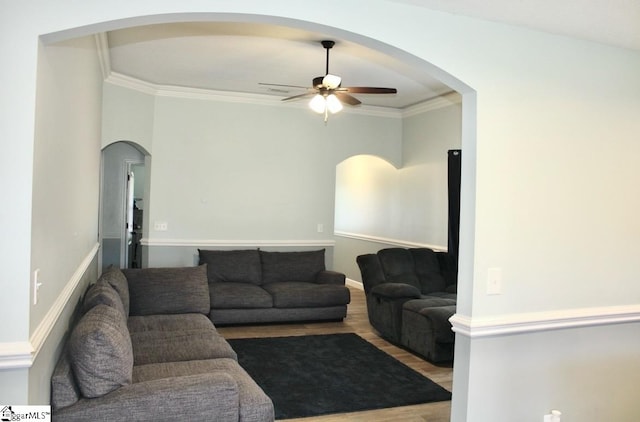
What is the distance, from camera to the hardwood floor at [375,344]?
361 centimetres

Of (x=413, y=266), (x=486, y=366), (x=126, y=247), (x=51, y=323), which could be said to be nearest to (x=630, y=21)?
(x=486, y=366)

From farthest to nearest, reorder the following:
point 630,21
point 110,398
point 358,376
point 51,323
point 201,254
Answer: point 201,254 → point 358,376 → point 630,21 → point 110,398 → point 51,323

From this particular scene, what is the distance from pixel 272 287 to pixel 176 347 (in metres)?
2.83

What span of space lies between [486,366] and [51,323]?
81.5 inches

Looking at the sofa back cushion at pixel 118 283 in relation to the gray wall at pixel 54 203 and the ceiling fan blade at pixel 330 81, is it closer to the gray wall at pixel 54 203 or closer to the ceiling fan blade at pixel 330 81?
the gray wall at pixel 54 203

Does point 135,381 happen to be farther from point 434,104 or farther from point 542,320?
point 434,104

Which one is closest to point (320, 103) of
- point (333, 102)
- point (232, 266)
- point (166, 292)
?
point (333, 102)

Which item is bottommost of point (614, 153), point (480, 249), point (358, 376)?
point (358, 376)

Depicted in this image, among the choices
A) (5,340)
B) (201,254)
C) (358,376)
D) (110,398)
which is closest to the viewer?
(5,340)

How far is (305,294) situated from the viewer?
6262 mm

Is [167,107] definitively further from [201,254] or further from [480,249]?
[480,249]

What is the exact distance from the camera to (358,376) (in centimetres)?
442

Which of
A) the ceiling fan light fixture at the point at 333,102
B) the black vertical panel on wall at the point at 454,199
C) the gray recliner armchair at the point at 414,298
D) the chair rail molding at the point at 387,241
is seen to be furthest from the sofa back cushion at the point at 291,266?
the ceiling fan light fixture at the point at 333,102

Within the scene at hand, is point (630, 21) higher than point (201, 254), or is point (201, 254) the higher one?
point (630, 21)
